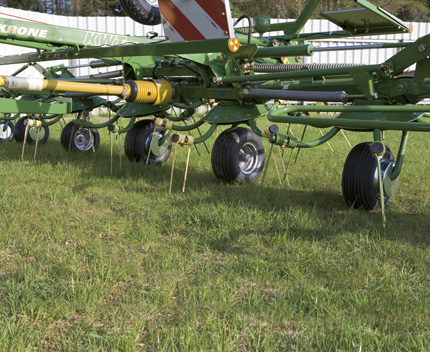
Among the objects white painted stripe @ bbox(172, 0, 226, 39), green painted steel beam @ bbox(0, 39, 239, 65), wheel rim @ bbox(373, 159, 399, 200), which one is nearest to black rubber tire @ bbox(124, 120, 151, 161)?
green painted steel beam @ bbox(0, 39, 239, 65)

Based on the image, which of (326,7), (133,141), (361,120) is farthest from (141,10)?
(326,7)

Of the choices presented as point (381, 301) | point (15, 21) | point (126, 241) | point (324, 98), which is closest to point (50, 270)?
point (126, 241)

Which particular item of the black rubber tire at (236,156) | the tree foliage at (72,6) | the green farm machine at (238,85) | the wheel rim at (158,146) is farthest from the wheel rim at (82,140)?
the tree foliage at (72,6)

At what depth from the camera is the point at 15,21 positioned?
4117mm

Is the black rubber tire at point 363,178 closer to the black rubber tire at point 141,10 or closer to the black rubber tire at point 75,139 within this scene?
the black rubber tire at point 141,10

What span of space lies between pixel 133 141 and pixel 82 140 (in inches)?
51.0

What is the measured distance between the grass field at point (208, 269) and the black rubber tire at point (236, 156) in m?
0.16

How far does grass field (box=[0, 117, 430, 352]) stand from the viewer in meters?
1.74

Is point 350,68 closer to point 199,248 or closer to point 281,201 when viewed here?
point 281,201

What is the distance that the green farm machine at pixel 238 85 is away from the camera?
322cm

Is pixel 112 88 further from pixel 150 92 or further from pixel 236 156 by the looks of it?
pixel 236 156

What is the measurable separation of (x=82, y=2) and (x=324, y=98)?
1641 centimetres

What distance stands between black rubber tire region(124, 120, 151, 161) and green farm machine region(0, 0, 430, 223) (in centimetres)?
1

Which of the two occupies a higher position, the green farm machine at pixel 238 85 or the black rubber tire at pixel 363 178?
the green farm machine at pixel 238 85
